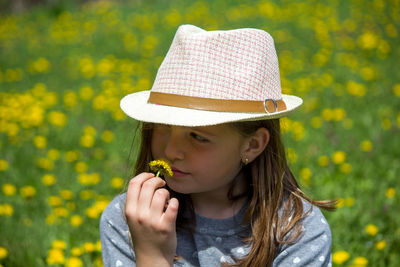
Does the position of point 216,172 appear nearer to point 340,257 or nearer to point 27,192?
point 340,257

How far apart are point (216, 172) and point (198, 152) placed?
10cm

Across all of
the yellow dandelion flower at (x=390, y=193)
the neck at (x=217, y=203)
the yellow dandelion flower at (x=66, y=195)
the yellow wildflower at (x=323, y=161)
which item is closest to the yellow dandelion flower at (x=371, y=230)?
the yellow dandelion flower at (x=390, y=193)

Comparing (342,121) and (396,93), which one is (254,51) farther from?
(396,93)

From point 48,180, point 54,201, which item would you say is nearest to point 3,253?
point 54,201

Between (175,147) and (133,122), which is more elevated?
(175,147)

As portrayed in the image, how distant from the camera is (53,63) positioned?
17.3 ft

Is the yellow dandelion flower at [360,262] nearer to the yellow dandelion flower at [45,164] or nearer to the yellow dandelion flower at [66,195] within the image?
the yellow dandelion flower at [66,195]

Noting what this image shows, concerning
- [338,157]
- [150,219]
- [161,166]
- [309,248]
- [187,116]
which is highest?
[187,116]

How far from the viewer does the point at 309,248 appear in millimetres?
1373

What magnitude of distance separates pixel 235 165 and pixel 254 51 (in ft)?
1.24

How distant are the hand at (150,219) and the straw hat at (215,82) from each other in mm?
207

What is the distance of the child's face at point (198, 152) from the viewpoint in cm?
128

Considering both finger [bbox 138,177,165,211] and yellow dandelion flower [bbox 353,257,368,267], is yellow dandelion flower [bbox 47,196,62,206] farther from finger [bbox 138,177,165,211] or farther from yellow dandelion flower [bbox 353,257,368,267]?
yellow dandelion flower [bbox 353,257,368,267]

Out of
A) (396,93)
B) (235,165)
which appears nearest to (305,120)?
(396,93)
